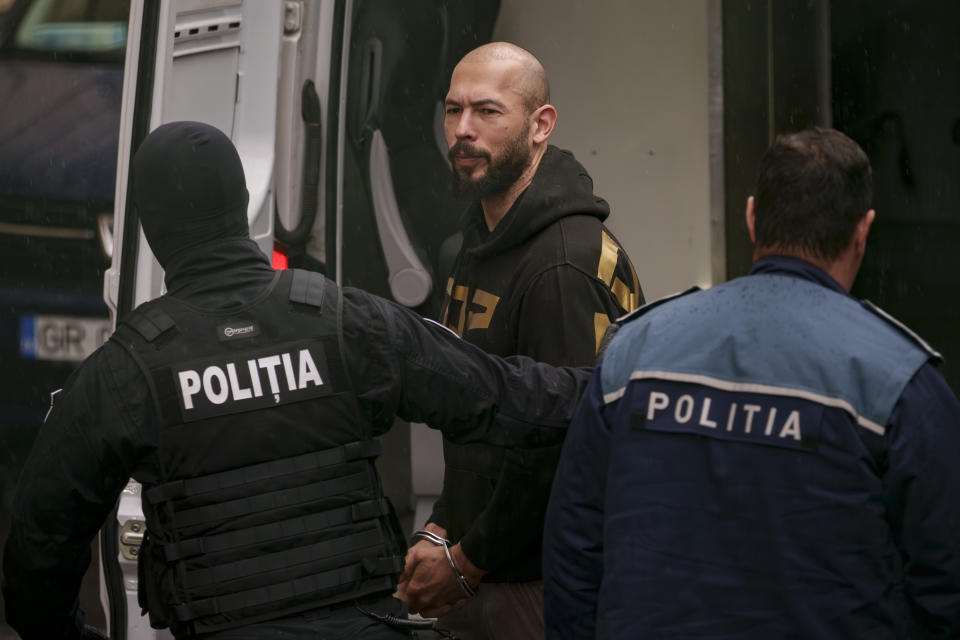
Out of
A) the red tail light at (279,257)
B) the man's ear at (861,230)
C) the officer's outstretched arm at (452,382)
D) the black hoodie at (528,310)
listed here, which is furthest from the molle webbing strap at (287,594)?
the red tail light at (279,257)

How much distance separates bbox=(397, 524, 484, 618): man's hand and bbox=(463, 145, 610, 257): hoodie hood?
23.3 inches

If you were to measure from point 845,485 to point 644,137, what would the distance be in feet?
7.46

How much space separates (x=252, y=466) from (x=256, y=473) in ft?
0.04

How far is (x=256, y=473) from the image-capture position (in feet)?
6.06

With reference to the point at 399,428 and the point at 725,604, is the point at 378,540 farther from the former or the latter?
the point at 399,428

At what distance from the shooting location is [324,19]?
9.55 feet

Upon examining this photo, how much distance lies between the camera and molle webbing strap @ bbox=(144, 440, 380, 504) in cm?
182

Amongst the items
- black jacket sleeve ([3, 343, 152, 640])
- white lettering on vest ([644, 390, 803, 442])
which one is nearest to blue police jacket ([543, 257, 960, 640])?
white lettering on vest ([644, 390, 803, 442])

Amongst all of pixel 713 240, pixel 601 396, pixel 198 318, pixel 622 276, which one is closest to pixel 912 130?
pixel 713 240

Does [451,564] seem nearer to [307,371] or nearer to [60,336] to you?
[307,371]

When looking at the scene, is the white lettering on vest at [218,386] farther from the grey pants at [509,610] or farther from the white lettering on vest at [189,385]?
the grey pants at [509,610]

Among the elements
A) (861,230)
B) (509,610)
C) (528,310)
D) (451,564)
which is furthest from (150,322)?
(861,230)

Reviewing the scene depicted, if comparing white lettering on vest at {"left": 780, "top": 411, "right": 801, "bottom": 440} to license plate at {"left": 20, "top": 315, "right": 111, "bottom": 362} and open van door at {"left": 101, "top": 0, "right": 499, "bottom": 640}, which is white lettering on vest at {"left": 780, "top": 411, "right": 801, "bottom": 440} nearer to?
open van door at {"left": 101, "top": 0, "right": 499, "bottom": 640}

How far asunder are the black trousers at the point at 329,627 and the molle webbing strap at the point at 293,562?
0.07 meters
